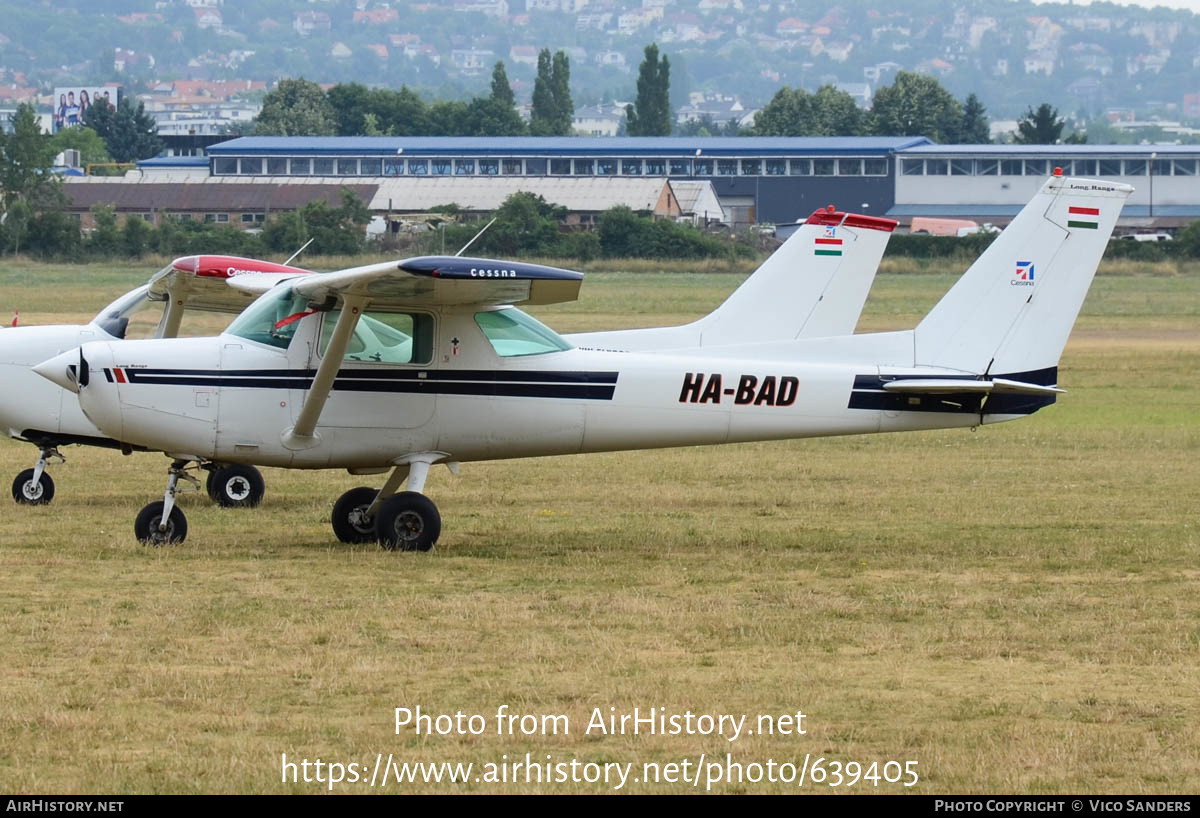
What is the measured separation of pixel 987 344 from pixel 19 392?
24.8 ft

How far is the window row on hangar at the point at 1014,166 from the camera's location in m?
104

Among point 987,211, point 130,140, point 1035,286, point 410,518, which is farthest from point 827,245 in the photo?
point 130,140

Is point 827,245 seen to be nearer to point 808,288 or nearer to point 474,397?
point 808,288

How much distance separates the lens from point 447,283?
11.5 m

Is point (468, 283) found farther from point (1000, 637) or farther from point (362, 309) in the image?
point (1000, 637)

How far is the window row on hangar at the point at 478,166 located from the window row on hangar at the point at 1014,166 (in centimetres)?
245

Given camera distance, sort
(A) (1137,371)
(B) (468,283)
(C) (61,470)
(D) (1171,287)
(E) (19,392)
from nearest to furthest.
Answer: (B) (468,283) → (E) (19,392) → (C) (61,470) → (A) (1137,371) → (D) (1171,287)

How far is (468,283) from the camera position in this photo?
11.4 meters

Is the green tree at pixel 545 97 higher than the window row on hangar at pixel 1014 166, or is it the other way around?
the green tree at pixel 545 97

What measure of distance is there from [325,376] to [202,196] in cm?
8345

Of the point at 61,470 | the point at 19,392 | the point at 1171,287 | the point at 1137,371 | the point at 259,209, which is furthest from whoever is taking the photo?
the point at 259,209

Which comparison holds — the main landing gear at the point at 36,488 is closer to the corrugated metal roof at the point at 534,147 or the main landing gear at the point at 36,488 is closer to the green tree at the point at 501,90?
the corrugated metal roof at the point at 534,147

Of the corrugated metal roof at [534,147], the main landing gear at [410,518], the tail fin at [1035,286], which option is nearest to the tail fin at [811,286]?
the tail fin at [1035,286]
